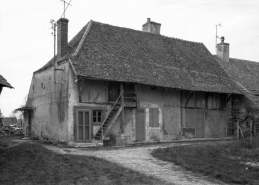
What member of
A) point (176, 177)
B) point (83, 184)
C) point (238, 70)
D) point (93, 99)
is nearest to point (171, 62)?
point (93, 99)

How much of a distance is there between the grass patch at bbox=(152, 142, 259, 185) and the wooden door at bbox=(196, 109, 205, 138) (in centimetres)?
649

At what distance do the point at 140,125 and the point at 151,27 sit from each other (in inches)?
398

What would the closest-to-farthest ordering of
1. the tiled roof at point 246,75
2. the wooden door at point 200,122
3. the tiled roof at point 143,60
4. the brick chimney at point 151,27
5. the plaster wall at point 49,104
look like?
the tiled roof at point 143,60, the plaster wall at point 49,104, the wooden door at point 200,122, the tiled roof at point 246,75, the brick chimney at point 151,27

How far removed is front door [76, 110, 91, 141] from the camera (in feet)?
67.0

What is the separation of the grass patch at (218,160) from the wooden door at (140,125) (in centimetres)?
586

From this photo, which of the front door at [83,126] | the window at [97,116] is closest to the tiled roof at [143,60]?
the window at [97,116]

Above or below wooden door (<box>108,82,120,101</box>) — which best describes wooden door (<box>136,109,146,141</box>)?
below

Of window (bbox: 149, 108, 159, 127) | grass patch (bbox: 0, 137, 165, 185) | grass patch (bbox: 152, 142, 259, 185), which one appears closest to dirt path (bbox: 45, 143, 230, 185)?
grass patch (bbox: 152, 142, 259, 185)

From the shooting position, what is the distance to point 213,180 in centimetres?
999

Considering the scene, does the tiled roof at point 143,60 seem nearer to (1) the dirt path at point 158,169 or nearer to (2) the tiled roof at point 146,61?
(2) the tiled roof at point 146,61

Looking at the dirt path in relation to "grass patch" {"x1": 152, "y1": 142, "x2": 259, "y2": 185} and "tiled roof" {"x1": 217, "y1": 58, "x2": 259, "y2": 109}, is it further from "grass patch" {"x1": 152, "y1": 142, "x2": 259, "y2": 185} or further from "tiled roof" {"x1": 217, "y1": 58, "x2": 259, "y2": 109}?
"tiled roof" {"x1": 217, "y1": 58, "x2": 259, "y2": 109}

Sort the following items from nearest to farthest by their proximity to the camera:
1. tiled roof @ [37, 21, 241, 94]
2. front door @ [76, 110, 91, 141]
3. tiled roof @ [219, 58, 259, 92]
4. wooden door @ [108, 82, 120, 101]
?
front door @ [76, 110, 91, 141]
tiled roof @ [37, 21, 241, 94]
wooden door @ [108, 82, 120, 101]
tiled roof @ [219, 58, 259, 92]

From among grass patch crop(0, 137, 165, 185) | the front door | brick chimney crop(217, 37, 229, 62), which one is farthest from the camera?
brick chimney crop(217, 37, 229, 62)

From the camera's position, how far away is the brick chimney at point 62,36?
21.8 meters
